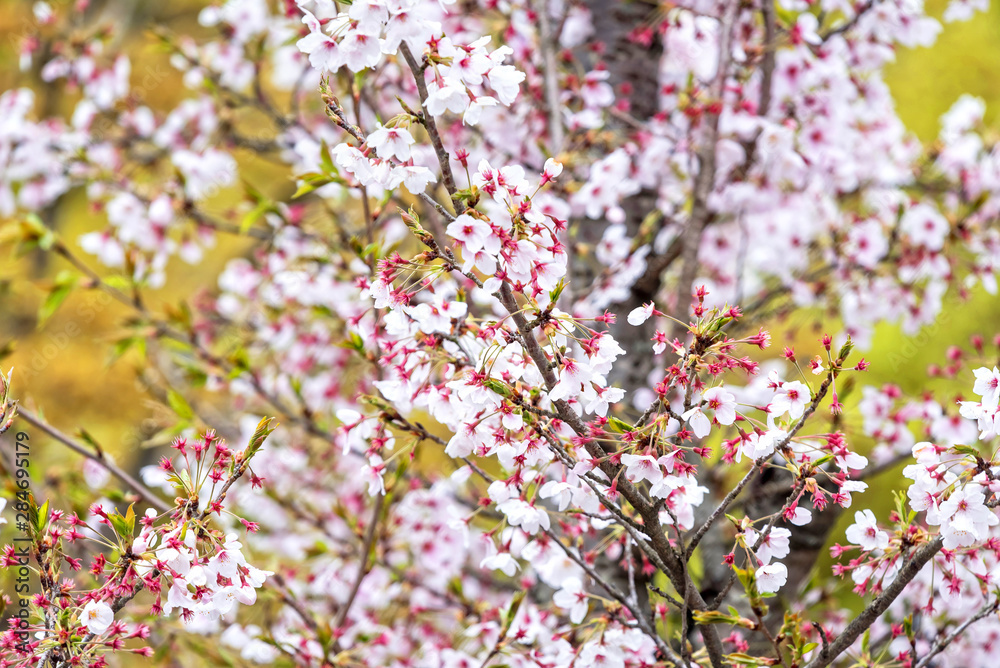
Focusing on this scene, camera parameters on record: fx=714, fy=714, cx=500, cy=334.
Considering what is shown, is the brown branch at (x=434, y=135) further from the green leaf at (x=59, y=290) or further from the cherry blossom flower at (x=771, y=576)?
the green leaf at (x=59, y=290)

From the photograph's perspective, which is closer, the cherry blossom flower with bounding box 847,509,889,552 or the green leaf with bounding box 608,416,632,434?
the green leaf with bounding box 608,416,632,434

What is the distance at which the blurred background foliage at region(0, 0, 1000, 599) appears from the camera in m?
4.76

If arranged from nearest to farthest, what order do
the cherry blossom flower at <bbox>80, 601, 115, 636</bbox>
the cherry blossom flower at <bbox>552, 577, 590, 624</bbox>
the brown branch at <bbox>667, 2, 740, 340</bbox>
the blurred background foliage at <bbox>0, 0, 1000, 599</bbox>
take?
1. the cherry blossom flower at <bbox>80, 601, 115, 636</bbox>
2. the cherry blossom flower at <bbox>552, 577, 590, 624</bbox>
3. the brown branch at <bbox>667, 2, 740, 340</bbox>
4. the blurred background foliage at <bbox>0, 0, 1000, 599</bbox>

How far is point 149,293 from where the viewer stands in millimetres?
6371

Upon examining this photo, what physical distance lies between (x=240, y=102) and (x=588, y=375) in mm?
2029

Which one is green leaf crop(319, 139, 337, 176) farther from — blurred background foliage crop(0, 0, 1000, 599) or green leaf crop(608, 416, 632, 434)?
blurred background foliage crop(0, 0, 1000, 599)

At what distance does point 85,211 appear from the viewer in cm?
710

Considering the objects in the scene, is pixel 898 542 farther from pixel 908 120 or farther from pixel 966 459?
pixel 908 120

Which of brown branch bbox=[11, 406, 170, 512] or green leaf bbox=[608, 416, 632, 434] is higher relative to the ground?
green leaf bbox=[608, 416, 632, 434]

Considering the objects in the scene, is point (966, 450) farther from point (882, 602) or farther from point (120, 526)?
point (120, 526)

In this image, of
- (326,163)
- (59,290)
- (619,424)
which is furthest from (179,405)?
(619,424)

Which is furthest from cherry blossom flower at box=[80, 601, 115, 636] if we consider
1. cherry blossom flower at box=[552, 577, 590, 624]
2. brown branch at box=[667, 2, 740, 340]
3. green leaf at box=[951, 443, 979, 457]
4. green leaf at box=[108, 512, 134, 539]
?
brown branch at box=[667, 2, 740, 340]

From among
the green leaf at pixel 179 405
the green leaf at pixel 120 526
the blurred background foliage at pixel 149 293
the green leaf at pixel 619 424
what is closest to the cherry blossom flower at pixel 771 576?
the green leaf at pixel 619 424

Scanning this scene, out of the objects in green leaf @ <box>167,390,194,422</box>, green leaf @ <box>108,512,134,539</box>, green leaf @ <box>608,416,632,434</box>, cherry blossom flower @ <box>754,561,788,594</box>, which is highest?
green leaf @ <box>167,390,194,422</box>
